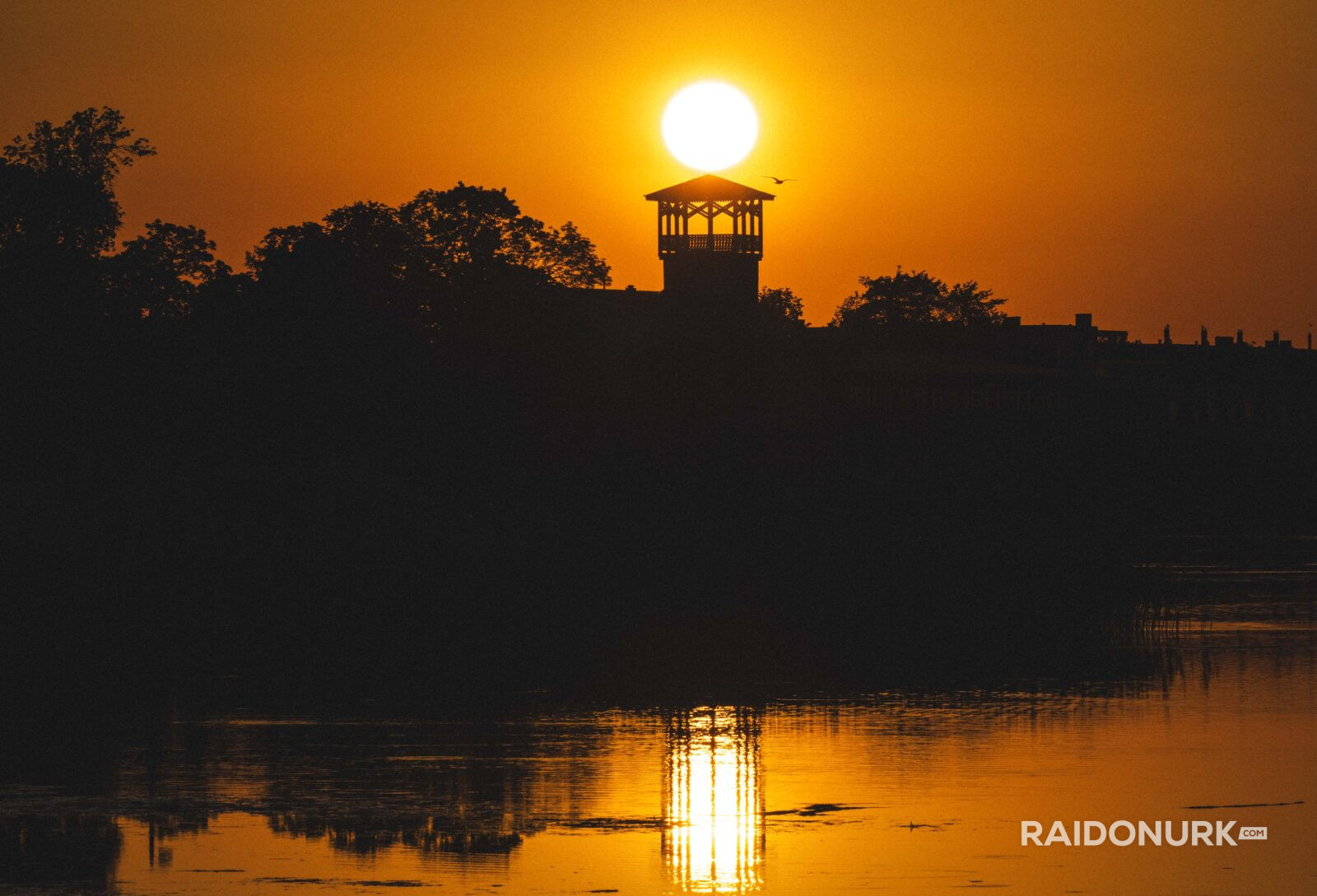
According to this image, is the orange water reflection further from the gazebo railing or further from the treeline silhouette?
the gazebo railing

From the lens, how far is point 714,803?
2352cm

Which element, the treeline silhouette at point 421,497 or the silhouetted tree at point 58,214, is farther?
the silhouetted tree at point 58,214

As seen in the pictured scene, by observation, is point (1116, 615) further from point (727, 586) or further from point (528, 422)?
point (528, 422)

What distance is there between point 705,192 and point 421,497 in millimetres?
40680

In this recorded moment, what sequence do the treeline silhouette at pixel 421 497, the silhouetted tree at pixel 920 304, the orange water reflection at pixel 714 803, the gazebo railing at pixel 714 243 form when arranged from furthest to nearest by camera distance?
the silhouetted tree at pixel 920 304 < the gazebo railing at pixel 714 243 < the treeline silhouette at pixel 421 497 < the orange water reflection at pixel 714 803

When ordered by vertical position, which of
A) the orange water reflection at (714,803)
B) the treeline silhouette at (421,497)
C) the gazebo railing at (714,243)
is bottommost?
the orange water reflection at (714,803)

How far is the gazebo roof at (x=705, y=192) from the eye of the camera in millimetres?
94688

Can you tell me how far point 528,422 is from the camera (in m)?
65.7

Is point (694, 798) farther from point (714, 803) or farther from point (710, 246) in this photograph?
point (710, 246)

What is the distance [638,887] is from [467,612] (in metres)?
32.0

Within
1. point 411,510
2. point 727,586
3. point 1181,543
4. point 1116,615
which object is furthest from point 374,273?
point 1181,543

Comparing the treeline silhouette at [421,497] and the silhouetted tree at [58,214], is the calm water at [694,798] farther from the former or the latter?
the silhouetted tree at [58,214]

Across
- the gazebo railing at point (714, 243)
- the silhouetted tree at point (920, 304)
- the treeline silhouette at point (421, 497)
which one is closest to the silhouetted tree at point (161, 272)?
the treeline silhouette at point (421, 497)

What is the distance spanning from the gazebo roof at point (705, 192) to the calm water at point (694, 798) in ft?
204
